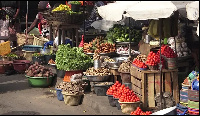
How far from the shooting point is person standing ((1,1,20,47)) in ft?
71.9

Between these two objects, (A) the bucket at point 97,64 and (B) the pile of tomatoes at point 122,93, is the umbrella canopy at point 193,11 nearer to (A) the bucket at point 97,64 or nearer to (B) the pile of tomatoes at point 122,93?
(B) the pile of tomatoes at point 122,93

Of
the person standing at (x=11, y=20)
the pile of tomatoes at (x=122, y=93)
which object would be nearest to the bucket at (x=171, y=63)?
the pile of tomatoes at (x=122, y=93)

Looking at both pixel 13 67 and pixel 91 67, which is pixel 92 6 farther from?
pixel 91 67

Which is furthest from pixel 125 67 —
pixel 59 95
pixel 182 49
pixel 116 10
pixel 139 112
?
pixel 182 49

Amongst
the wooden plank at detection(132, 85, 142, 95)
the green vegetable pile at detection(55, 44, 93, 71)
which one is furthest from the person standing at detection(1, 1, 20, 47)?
the wooden plank at detection(132, 85, 142, 95)

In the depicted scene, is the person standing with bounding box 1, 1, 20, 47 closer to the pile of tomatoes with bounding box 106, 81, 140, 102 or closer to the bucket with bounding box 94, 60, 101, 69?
the bucket with bounding box 94, 60, 101, 69

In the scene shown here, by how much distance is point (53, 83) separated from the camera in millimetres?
13688

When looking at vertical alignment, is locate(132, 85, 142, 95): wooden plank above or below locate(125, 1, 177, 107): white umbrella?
below

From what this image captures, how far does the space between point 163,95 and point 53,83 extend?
5.09m

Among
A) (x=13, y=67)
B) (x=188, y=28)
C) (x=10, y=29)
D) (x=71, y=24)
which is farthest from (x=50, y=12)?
→ (x=10, y=29)

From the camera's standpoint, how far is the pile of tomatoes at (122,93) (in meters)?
9.47

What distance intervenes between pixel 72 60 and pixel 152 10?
435 centimetres

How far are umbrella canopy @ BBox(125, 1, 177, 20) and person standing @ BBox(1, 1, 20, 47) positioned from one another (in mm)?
13042

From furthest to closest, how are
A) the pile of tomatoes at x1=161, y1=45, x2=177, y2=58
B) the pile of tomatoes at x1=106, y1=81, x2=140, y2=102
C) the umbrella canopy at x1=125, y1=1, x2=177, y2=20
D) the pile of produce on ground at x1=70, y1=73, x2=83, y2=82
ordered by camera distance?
1. the pile of produce on ground at x1=70, y1=73, x2=83, y2=82
2. the pile of tomatoes at x1=161, y1=45, x2=177, y2=58
3. the pile of tomatoes at x1=106, y1=81, x2=140, y2=102
4. the umbrella canopy at x1=125, y1=1, x2=177, y2=20
